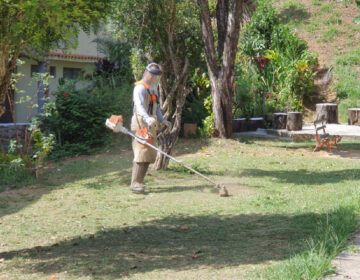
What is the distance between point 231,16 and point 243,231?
380 inches

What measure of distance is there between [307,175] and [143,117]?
371cm

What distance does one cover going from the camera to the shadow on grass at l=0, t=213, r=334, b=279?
17.5ft

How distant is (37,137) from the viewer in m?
11.5

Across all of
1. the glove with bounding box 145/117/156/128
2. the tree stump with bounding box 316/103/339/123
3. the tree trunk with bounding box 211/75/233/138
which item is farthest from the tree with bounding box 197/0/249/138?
the glove with bounding box 145/117/156/128

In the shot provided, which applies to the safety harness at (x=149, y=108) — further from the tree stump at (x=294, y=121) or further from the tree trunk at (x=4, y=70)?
the tree stump at (x=294, y=121)

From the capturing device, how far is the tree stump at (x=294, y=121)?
17.5 meters

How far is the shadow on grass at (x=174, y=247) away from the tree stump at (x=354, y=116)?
12930mm

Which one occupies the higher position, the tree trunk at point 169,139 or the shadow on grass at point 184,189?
the tree trunk at point 169,139

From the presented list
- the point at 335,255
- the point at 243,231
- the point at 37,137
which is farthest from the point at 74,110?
the point at 335,255

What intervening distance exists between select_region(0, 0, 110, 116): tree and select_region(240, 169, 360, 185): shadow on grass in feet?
17.5

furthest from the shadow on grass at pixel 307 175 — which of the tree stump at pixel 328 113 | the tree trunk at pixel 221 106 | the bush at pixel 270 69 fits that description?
the tree stump at pixel 328 113

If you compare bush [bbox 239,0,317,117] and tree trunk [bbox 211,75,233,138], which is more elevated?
bush [bbox 239,0,317,117]

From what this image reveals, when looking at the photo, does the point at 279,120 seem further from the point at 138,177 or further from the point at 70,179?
the point at 138,177

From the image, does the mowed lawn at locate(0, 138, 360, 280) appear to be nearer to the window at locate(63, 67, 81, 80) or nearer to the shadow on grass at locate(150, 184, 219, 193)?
the shadow on grass at locate(150, 184, 219, 193)
